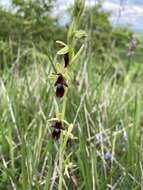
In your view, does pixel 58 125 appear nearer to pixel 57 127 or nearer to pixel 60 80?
pixel 57 127

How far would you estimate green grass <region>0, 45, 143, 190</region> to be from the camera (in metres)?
1.70

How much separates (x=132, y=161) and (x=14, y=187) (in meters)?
0.43

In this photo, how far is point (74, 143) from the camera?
2.02 metres

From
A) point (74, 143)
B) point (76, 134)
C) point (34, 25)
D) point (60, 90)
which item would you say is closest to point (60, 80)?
point (60, 90)

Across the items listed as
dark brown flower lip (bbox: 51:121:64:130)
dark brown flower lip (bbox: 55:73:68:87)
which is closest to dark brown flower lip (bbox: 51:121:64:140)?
dark brown flower lip (bbox: 51:121:64:130)

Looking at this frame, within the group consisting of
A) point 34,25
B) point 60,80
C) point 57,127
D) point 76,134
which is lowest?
point 76,134

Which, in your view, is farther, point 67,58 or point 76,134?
point 76,134

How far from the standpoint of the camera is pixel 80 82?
2.93 m

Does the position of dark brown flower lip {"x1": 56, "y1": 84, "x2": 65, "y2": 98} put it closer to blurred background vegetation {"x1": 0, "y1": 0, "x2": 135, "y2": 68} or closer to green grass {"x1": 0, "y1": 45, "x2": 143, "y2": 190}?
green grass {"x1": 0, "y1": 45, "x2": 143, "y2": 190}

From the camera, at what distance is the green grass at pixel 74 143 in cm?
170

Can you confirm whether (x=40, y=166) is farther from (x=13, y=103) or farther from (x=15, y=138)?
(x=13, y=103)

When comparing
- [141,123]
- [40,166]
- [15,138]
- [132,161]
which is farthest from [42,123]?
[141,123]

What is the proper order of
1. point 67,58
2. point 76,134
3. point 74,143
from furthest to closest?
point 76,134 < point 74,143 < point 67,58

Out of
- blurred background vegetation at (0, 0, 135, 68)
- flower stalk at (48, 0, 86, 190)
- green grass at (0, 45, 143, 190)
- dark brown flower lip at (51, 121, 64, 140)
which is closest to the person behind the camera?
flower stalk at (48, 0, 86, 190)
